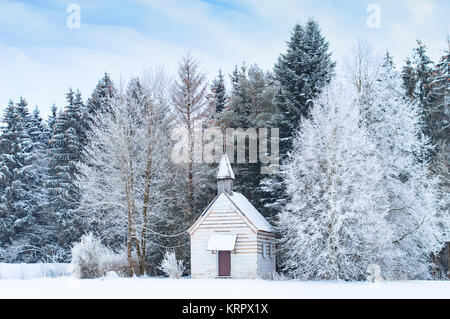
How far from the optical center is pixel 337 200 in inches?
1133

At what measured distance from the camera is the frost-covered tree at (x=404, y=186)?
31.5 m

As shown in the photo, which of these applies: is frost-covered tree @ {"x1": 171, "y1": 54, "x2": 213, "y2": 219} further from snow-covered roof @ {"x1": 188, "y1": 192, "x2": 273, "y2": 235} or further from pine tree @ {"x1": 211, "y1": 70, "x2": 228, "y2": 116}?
pine tree @ {"x1": 211, "y1": 70, "x2": 228, "y2": 116}

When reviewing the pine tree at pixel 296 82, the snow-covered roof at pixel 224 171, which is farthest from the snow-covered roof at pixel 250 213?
the snow-covered roof at pixel 224 171

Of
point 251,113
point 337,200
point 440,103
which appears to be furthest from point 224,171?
point 440,103

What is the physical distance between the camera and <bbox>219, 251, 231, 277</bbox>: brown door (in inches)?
1262

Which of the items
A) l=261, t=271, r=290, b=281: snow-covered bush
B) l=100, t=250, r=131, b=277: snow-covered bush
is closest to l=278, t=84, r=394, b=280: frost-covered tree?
l=261, t=271, r=290, b=281: snow-covered bush

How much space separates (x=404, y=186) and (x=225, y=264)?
483 inches

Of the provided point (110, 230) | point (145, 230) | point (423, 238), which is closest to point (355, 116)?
point (423, 238)

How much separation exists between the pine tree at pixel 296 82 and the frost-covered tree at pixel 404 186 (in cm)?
464

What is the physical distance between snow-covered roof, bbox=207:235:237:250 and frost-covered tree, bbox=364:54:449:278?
379 inches

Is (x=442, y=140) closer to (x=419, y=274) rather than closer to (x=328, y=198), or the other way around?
(x=419, y=274)

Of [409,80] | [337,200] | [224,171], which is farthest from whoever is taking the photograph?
[409,80]

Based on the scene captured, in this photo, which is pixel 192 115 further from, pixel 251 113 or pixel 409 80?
pixel 409 80

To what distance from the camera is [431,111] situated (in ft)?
132
